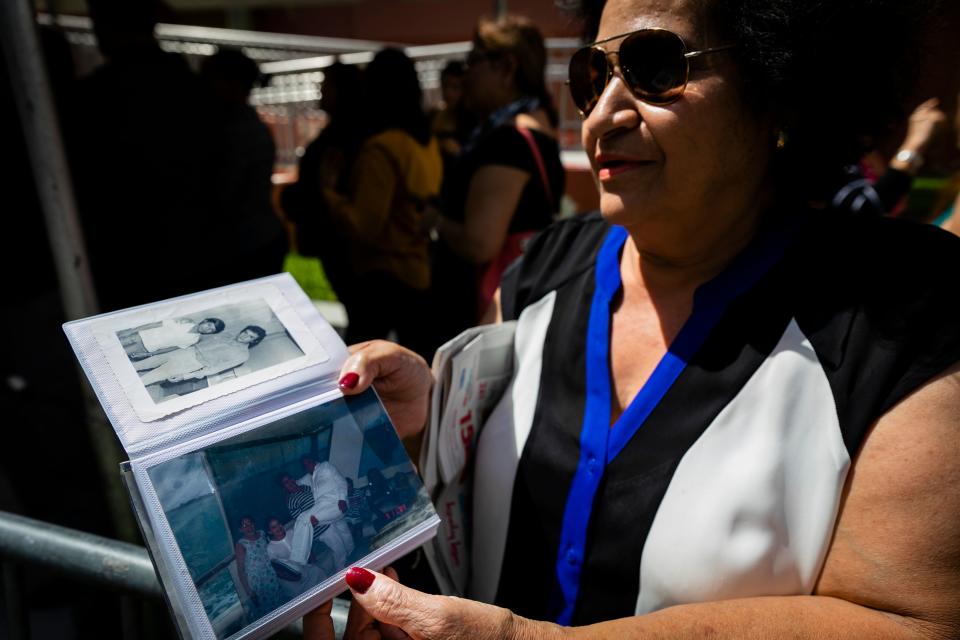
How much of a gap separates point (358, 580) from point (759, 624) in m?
0.63

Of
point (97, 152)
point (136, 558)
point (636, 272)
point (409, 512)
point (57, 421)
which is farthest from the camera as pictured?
point (57, 421)

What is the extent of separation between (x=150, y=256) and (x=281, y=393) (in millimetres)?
2419

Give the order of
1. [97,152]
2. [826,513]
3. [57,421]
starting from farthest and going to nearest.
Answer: [57,421] → [97,152] → [826,513]

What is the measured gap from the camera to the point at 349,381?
3.86 feet

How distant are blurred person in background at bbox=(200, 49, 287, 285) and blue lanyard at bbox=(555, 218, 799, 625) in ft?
8.43

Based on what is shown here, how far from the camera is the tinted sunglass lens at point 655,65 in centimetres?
123

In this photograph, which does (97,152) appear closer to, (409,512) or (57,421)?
(57,421)

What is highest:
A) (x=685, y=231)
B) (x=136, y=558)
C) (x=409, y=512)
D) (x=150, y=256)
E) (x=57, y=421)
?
(x=685, y=231)

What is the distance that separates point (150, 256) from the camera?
Answer: 3.16 metres

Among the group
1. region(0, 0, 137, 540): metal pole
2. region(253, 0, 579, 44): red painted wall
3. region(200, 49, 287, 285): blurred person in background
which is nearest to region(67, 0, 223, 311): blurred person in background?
region(200, 49, 287, 285): blurred person in background

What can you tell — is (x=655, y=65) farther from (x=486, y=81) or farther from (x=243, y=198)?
(x=243, y=198)

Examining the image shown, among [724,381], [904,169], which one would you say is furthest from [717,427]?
[904,169]

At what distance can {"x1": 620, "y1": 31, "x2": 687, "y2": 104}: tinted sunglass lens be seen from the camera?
1.23 m

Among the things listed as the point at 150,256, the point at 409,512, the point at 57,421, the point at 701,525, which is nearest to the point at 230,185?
the point at 150,256
